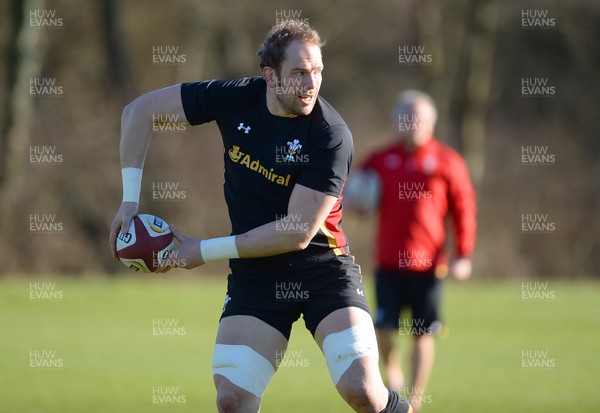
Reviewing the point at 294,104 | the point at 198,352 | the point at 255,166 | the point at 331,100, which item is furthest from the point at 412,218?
the point at 331,100

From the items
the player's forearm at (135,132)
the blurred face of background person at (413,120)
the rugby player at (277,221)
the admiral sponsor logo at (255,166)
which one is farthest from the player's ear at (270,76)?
the blurred face of background person at (413,120)

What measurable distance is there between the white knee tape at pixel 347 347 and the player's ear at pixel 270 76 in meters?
1.27

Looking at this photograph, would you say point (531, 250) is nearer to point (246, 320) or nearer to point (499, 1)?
point (499, 1)

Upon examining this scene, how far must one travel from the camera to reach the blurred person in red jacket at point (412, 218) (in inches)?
300

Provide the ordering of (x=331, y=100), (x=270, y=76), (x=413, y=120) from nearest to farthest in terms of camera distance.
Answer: (x=270, y=76)
(x=413, y=120)
(x=331, y=100)

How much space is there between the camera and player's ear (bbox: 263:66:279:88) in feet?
15.8

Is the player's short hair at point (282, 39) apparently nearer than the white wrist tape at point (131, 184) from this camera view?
Yes

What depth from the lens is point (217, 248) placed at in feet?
15.4

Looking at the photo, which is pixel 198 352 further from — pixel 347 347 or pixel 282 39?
pixel 282 39

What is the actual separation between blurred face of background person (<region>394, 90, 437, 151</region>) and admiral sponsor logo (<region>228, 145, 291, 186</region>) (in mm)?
2833

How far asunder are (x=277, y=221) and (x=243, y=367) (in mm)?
723

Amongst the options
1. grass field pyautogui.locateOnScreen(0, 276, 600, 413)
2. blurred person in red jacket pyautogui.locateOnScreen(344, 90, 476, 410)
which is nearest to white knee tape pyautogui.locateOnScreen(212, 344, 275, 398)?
grass field pyautogui.locateOnScreen(0, 276, 600, 413)

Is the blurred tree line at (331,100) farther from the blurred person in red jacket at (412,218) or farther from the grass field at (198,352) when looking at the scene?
the blurred person in red jacket at (412,218)

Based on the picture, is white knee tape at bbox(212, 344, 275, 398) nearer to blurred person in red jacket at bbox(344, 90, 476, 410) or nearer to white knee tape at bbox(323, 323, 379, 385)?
white knee tape at bbox(323, 323, 379, 385)
